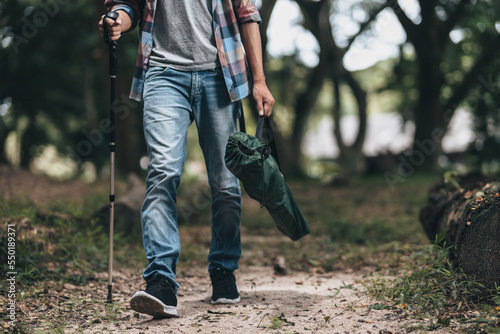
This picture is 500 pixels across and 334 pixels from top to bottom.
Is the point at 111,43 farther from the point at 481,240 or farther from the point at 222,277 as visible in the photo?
the point at 481,240

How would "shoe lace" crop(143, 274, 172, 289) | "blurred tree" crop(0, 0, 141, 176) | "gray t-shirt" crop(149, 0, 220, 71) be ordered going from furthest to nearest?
1. "blurred tree" crop(0, 0, 141, 176)
2. "gray t-shirt" crop(149, 0, 220, 71)
3. "shoe lace" crop(143, 274, 172, 289)

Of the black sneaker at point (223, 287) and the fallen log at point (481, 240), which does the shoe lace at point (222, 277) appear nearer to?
the black sneaker at point (223, 287)

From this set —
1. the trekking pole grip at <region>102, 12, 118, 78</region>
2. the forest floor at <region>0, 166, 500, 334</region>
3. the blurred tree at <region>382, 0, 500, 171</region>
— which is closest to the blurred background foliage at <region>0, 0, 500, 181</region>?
the blurred tree at <region>382, 0, 500, 171</region>

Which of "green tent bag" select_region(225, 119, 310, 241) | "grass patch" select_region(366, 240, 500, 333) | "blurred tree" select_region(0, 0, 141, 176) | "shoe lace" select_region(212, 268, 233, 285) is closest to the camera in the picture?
"grass patch" select_region(366, 240, 500, 333)

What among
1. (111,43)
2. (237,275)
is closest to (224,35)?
(111,43)

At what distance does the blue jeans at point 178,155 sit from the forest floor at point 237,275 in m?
0.35

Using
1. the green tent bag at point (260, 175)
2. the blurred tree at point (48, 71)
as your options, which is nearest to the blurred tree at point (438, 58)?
the blurred tree at point (48, 71)

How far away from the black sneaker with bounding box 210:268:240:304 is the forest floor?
0.07 metres

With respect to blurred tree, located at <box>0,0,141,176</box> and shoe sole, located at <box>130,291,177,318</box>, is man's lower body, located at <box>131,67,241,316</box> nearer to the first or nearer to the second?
shoe sole, located at <box>130,291,177,318</box>

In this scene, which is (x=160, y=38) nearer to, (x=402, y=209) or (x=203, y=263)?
(x=203, y=263)

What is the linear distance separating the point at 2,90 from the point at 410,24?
31.9ft

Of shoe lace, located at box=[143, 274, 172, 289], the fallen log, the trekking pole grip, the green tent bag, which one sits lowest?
shoe lace, located at box=[143, 274, 172, 289]

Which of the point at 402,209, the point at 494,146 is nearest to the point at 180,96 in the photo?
the point at 402,209

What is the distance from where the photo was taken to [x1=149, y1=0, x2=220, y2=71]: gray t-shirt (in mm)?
2826
